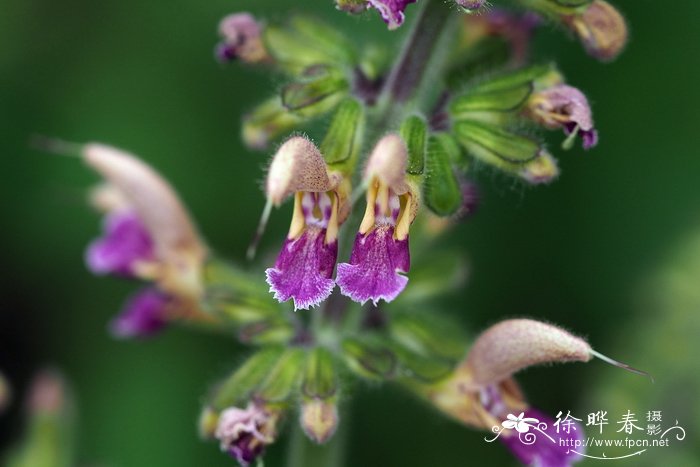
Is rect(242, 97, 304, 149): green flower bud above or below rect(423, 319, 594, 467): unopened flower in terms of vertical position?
above

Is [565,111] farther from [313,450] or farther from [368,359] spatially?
[313,450]

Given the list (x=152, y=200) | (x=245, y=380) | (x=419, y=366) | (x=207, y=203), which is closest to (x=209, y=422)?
(x=245, y=380)

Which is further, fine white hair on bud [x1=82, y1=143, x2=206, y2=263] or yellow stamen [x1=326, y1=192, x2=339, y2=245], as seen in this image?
fine white hair on bud [x1=82, y1=143, x2=206, y2=263]

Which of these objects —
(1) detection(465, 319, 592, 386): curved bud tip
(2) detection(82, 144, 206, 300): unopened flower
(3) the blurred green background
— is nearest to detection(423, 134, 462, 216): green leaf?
(1) detection(465, 319, 592, 386): curved bud tip

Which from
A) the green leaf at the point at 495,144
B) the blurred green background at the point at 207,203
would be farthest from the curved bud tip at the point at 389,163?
the blurred green background at the point at 207,203

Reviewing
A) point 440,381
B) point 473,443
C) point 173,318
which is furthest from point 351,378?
point 473,443

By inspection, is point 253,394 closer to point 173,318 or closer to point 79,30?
point 173,318

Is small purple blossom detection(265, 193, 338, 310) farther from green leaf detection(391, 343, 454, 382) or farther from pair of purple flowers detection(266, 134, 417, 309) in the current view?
green leaf detection(391, 343, 454, 382)
